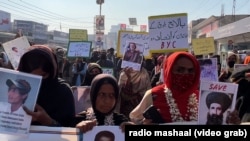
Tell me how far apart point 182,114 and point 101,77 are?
0.60 metres

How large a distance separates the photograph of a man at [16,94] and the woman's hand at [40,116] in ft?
0.13

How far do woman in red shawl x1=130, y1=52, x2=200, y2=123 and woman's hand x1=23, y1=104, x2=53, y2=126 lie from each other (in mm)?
696

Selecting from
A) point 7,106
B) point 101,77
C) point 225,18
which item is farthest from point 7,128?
point 225,18

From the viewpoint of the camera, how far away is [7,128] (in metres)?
2.23

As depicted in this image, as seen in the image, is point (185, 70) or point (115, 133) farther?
point (185, 70)

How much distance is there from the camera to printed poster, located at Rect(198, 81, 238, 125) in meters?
2.31

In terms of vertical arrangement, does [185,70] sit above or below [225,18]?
below

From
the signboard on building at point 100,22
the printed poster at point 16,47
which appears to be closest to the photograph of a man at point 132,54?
the printed poster at point 16,47

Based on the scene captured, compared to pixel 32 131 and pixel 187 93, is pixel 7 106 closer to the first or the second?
pixel 32 131

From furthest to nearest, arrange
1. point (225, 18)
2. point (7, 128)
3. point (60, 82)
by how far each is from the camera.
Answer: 1. point (225, 18)
2. point (60, 82)
3. point (7, 128)

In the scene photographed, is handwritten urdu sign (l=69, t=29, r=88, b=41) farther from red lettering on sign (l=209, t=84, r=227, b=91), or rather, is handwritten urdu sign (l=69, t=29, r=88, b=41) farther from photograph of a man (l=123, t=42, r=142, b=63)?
red lettering on sign (l=209, t=84, r=227, b=91)

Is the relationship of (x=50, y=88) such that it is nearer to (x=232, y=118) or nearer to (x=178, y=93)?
(x=178, y=93)

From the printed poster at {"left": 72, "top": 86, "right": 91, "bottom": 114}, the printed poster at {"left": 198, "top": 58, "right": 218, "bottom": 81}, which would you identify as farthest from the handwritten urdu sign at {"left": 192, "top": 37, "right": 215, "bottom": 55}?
the printed poster at {"left": 72, "top": 86, "right": 91, "bottom": 114}

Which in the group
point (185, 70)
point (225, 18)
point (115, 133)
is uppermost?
point (225, 18)
